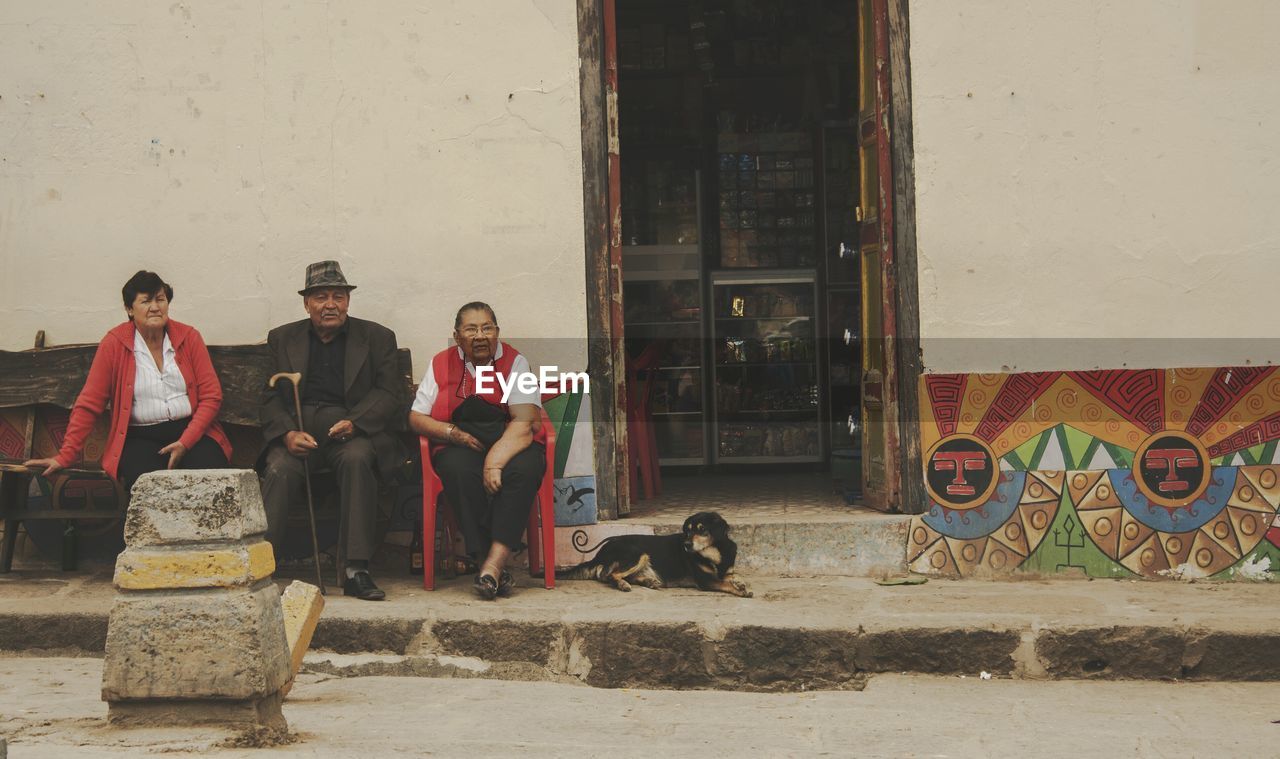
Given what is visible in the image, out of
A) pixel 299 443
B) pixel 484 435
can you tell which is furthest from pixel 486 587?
pixel 299 443

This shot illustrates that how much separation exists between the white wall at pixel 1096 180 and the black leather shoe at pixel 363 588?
2862mm

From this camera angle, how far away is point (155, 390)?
6.07m

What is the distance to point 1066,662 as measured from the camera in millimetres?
5184

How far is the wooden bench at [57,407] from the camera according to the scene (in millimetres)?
6375

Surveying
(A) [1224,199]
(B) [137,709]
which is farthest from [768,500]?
(B) [137,709]

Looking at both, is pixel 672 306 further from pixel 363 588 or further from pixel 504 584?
pixel 363 588

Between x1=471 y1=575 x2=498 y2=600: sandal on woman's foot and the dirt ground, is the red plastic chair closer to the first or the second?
x1=471 y1=575 x2=498 y2=600: sandal on woman's foot

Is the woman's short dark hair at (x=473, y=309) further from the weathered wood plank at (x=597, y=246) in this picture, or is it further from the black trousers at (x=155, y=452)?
the black trousers at (x=155, y=452)

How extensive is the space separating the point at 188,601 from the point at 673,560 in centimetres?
280

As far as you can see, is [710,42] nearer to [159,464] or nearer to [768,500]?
[768,500]

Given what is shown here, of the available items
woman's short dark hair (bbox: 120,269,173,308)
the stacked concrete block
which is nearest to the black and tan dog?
woman's short dark hair (bbox: 120,269,173,308)

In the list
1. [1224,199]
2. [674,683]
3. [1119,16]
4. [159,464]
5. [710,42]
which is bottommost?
[674,683]

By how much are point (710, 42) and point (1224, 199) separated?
501 centimetres

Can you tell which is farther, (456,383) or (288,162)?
(288,162)
